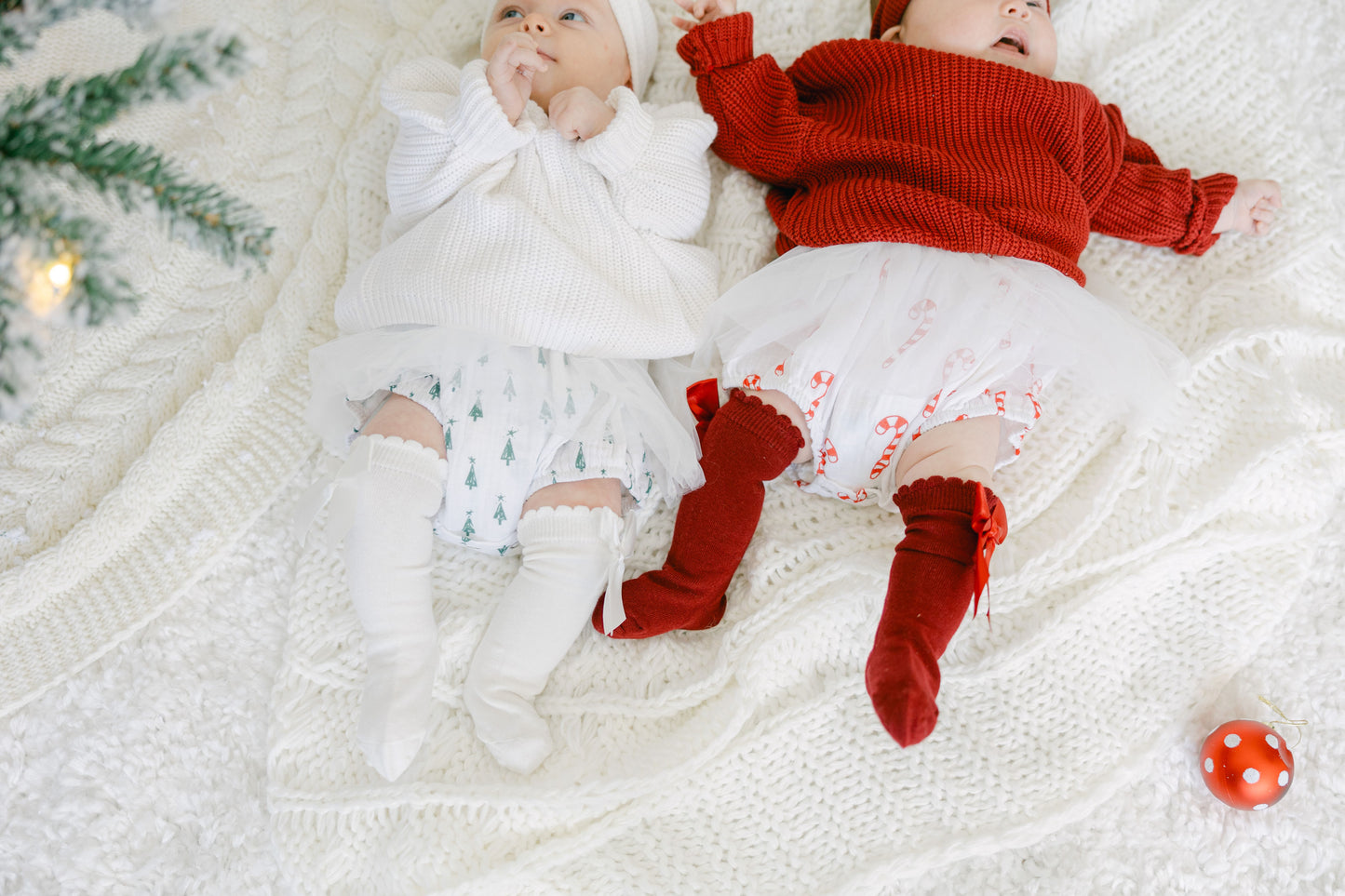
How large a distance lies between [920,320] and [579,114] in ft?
1.77

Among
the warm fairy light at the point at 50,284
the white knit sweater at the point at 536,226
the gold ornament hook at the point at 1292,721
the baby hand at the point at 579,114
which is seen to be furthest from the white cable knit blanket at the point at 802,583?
the warm fairy light at the point at 50,284

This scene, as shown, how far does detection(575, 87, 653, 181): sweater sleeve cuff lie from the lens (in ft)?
4.17

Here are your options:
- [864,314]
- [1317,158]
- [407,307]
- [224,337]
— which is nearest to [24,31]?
[407,307]

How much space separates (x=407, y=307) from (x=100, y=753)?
2.34 feet

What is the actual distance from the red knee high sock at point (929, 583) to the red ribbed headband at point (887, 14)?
2.58 feet

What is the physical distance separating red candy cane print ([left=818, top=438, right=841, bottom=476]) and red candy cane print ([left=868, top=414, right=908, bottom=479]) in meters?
0.05

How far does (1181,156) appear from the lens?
4.72 ft

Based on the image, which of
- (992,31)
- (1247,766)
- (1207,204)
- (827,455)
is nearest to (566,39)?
(992,31)

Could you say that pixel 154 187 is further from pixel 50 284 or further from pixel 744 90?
pixel 744 90

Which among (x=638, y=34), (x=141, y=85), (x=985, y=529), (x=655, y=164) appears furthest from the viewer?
(x=638, y=34)

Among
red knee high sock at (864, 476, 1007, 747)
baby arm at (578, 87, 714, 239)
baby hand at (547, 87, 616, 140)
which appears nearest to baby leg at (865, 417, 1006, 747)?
red knee high sock at (864, 476, 1007, 747)

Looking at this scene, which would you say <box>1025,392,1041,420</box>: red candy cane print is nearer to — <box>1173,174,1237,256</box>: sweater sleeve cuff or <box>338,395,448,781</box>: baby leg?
<box>1173,174,1237,256</box>: sweater sleeve cuff

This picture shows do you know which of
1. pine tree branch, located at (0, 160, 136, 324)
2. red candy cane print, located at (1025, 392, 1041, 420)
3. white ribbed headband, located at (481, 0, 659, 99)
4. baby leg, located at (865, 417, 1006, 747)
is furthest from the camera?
white ribbed headband, located at (481, 0, 659, 99)

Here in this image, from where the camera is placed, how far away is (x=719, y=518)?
4.01 feet
